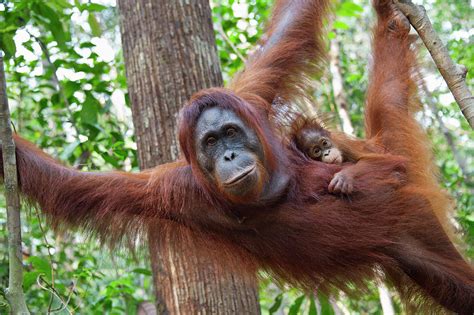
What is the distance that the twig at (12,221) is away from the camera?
2883mm

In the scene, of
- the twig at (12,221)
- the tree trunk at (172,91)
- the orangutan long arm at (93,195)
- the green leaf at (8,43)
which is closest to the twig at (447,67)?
the orangutan long arm at (93,195)

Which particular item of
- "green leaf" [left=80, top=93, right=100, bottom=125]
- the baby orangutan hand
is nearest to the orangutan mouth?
the baby orangutan hand

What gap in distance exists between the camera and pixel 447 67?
3.14 meters

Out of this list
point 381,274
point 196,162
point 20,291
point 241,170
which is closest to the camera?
point 20,291

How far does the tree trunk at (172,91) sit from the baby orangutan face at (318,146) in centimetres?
79

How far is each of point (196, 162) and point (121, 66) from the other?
3919 millimetres

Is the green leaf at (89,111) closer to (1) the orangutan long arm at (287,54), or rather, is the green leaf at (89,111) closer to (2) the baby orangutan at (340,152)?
(1) the orangutan long arm at (287,54)

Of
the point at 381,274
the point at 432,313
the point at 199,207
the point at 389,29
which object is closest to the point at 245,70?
the point at 389,29

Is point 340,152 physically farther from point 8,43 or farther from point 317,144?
point 8,43

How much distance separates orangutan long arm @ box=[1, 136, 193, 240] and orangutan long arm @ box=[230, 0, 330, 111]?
93 centimetres

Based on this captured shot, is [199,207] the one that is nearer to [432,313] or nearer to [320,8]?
[432,313]

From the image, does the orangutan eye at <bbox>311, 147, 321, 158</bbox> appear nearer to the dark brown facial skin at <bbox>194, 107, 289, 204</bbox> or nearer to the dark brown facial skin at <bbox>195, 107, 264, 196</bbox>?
the dark brown facial skin at <bbox>194, 107, 289, 204</bbox>

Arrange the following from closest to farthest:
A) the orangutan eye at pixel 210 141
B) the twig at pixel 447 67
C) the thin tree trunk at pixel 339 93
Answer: the twig at pixel 447 67, the orangutan eye at pixel 210 141, the thin tree trunk at pixel 339 93

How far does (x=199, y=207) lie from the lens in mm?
3740
